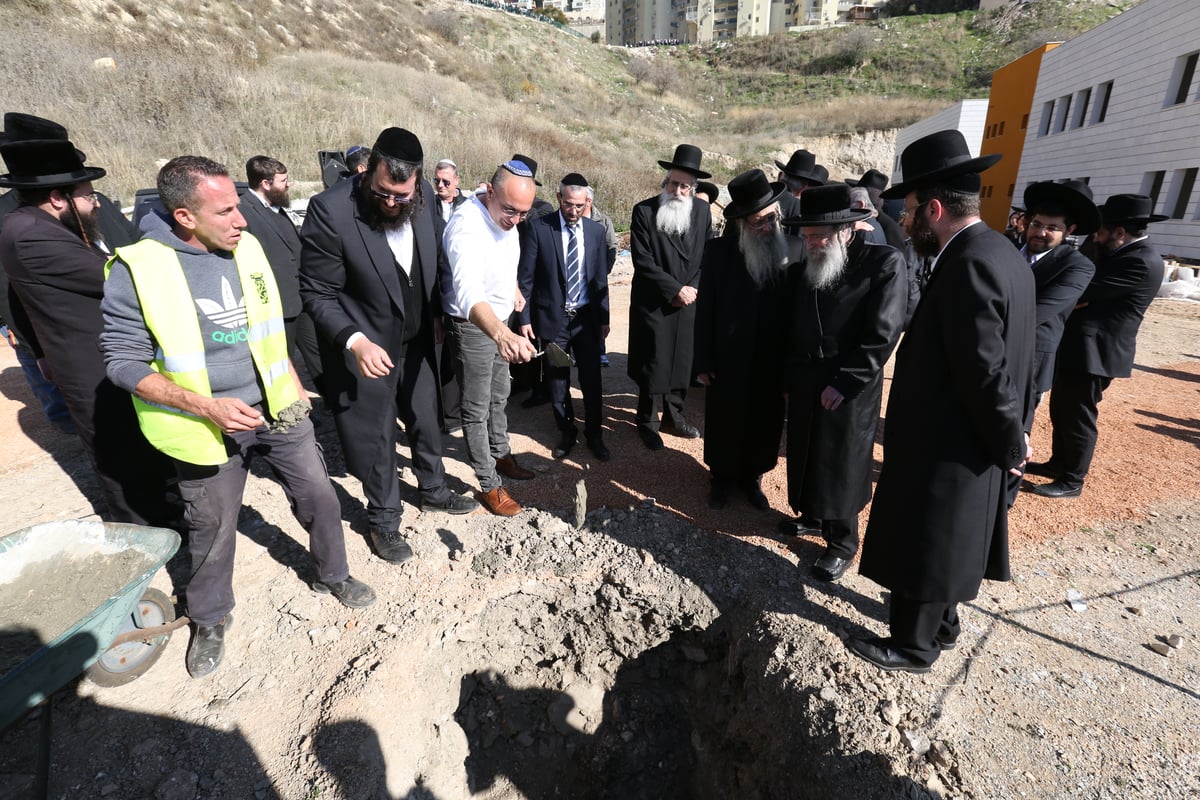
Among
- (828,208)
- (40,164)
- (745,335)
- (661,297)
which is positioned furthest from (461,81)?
(828,208)

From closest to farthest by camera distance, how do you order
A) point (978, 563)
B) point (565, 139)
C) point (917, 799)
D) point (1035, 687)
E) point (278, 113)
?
point (917, 799), point (978, 563), point (1035, 687), point (278, 113), point (565, 139)

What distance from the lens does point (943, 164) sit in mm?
2279

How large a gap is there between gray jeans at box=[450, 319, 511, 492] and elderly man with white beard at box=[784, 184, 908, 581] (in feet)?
6.07

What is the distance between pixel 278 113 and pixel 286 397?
1460 cm

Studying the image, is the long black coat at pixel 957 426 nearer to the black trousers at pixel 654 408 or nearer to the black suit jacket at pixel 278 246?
the black trousers at pixel 654 408

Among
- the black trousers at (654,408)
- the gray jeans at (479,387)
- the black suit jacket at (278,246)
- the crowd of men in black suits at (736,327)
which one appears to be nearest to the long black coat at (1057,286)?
the crowd of men in black suits at (736,327)

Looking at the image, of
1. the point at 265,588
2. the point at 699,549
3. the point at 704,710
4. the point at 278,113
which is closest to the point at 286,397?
the point at 265,588

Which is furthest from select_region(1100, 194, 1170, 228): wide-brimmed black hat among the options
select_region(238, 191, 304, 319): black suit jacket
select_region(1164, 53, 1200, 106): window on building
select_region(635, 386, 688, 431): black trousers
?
select_region(1164, 53, 1200, 106): window on building

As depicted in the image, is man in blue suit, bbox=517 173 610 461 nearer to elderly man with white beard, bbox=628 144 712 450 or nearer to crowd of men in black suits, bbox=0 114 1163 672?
crowd of men in black suits, bbox=0 114 1163 672

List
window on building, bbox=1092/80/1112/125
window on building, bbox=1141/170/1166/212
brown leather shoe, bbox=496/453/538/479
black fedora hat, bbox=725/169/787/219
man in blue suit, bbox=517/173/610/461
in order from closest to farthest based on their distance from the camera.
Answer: black fedora hat, bbox=725/169/787/219 → brown leather shoe, bbox=496/453/538/479 → man in blue suit, bbox=517/173/610/461 → window on building, bbox=1141/170/1166/212 → window on building, bbox=1092/80/1112/125

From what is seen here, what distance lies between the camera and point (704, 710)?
10.3ft

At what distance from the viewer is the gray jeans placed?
3.59 meters

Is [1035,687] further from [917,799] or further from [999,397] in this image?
[999,397]

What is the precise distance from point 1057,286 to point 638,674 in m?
3.67
